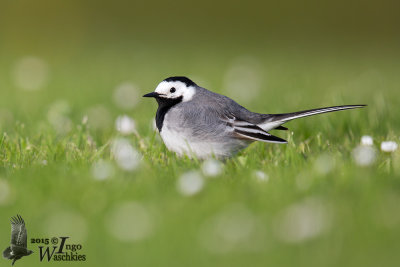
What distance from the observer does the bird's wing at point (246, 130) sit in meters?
4.66

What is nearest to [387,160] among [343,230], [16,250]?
[343,230]

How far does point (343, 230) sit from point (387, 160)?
139cm

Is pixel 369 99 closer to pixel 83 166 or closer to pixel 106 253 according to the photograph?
pixel 83 166

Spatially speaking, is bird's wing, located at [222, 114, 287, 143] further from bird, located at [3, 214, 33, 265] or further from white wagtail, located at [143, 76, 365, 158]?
bird, located at [3, 214, 33, 265]

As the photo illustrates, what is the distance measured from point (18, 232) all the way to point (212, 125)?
78.5 inches

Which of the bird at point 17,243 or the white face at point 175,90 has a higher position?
the white face at point 175,90

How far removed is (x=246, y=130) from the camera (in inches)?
189

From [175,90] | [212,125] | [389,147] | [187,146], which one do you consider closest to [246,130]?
[212,125]

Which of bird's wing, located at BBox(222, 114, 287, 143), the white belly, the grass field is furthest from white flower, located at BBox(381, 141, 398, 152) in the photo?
the white belly

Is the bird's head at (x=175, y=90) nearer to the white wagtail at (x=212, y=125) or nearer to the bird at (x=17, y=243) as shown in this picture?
the white wagtail at (x=212, y=125)

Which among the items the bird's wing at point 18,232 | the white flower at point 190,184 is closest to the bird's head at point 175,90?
the white flower at point 190,184

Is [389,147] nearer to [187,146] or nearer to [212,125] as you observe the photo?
[212,125]

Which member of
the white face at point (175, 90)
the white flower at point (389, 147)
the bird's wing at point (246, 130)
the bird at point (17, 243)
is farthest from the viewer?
the white face at point (175, 90)

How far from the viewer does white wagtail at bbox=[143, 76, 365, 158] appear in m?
4.84
